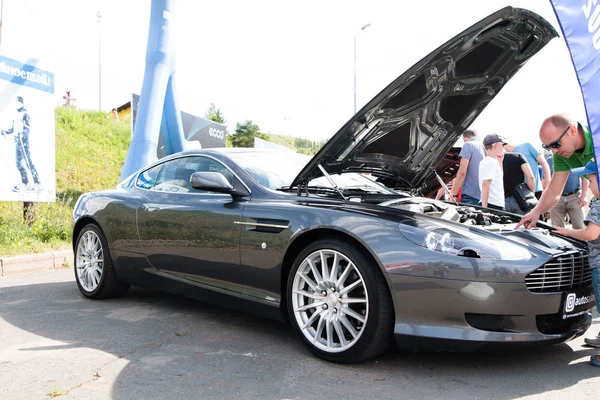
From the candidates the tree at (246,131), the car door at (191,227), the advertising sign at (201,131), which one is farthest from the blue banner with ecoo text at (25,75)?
the tree at (246,131)

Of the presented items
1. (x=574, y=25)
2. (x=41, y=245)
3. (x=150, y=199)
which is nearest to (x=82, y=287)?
(x=150, y=199)

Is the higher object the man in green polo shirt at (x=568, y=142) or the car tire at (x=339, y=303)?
the man in green polo shirt at (x=568, y=142)

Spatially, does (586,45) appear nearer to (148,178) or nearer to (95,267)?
(148,178)

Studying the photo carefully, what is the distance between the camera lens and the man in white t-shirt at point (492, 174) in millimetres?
5348

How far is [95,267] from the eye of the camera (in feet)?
16.3

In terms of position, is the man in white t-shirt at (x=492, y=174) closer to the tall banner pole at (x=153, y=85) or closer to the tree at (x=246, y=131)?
the tall banner pole at (x=153, y=85)

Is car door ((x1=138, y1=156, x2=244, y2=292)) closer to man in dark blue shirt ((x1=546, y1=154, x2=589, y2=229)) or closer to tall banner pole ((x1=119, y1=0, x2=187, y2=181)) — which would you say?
man in dark blue shirt ((x1=546, y1=154, x2=589, y2=229))

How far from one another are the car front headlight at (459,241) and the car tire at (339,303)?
Answer: 0.30 metres

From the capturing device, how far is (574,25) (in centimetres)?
297

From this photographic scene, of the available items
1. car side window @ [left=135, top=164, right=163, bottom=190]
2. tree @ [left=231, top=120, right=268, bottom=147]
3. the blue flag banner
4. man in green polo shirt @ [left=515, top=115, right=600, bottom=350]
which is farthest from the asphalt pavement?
tree @ [left=231, top=120, right=268, bottom=147]

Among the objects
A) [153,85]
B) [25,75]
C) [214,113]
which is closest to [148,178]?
[25,75]

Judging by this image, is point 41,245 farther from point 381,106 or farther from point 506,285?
point 506,285

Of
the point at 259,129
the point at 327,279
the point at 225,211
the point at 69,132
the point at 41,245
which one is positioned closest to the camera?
the point at 327,279

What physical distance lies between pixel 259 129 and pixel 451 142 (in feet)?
→ 160
